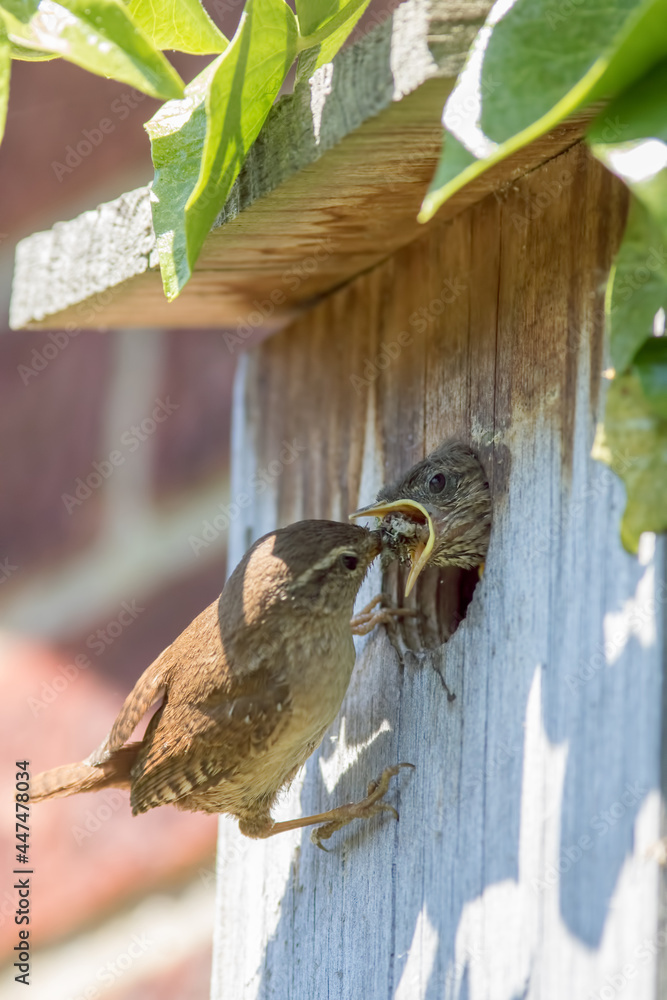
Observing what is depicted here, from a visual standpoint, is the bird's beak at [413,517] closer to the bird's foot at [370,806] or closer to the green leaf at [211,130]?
the bird's foot at [370,806]

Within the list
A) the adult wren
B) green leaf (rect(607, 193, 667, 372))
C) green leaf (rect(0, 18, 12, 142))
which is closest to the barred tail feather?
the adult wren

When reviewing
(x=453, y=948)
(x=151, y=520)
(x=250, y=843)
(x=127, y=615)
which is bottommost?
(x=453, y=948)

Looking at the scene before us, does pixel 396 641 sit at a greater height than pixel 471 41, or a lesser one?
lesser

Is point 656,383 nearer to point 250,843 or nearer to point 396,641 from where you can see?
point 396,641

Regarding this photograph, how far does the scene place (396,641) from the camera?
207 centimetres

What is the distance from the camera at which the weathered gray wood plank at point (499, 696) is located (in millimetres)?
1343

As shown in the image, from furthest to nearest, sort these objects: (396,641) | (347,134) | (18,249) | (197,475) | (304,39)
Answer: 1. (197,475)
2. (18,249)
3. (396,641)
4. (304,39)
5. (347,134)

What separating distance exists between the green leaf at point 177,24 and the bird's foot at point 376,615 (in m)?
1.03

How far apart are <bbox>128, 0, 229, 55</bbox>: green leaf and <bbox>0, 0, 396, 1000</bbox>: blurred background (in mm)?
1085

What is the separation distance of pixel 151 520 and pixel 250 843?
32.3 inches

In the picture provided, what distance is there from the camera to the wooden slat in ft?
4.41

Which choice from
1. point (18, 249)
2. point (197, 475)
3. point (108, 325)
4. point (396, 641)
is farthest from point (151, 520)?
point (396, 641)

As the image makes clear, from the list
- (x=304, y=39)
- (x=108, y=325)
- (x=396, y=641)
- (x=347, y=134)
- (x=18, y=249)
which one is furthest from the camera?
(x=108, y=325)

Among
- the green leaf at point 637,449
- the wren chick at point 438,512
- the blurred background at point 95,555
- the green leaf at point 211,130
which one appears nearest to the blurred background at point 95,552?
the blurred background at point 95,555
